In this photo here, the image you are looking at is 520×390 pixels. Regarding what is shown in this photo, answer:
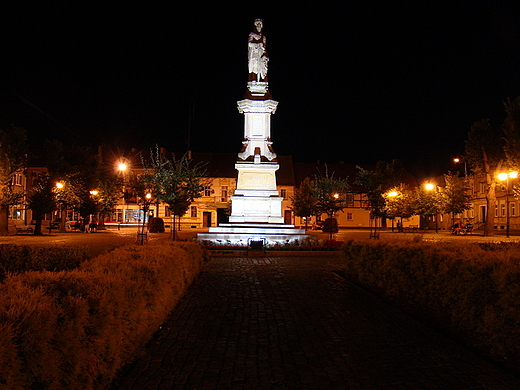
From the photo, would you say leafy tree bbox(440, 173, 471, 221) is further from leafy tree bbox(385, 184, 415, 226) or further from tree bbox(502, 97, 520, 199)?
tree bbox(502, 97, 520, 199)

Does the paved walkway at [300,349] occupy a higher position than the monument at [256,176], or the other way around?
the monument at [256,176]

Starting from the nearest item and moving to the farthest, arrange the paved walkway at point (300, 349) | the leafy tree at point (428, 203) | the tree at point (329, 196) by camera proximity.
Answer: the paved walkway at point (300, 349) → the tree at point (329, 196) → the leafy tree at point (428, 203)

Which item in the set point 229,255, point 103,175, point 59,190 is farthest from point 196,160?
point 229,255

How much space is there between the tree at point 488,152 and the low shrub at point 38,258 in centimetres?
3880

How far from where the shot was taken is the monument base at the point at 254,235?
23.7m

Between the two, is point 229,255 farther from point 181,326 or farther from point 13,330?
point 13,330

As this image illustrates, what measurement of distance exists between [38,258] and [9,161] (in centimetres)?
2892

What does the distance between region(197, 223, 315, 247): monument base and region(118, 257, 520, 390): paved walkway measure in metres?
12.9

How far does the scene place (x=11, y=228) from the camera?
41.2m

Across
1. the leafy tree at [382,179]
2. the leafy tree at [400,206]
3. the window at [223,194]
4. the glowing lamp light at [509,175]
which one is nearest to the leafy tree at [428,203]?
the leafy tree at [400,206]

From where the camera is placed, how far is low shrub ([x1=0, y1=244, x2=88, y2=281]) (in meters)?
10.3

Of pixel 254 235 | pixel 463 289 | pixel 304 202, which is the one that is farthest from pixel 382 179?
pixel 463 289

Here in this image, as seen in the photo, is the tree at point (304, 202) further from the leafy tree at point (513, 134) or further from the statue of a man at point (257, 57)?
the statue of a man at point (257, 57)

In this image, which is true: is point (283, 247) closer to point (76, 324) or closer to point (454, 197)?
point (76, 324)
